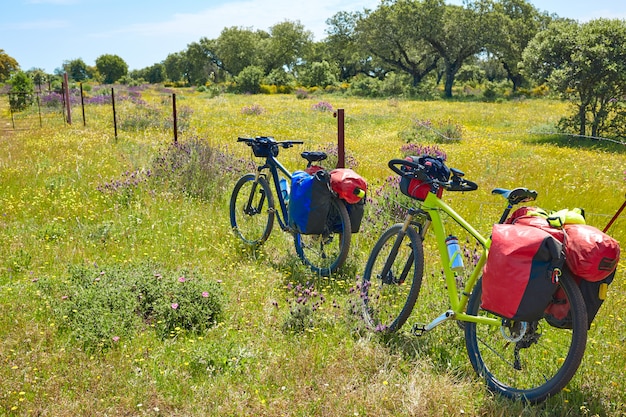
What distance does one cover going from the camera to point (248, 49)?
3024 inches

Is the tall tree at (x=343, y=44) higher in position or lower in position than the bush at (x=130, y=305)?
higher

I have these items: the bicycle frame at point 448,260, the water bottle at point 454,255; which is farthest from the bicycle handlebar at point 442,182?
the water bottle at point 454,255

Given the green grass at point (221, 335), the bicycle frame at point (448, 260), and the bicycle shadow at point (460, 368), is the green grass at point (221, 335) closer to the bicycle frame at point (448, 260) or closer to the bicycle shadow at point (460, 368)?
the bicycle shadow at point (460, 368)

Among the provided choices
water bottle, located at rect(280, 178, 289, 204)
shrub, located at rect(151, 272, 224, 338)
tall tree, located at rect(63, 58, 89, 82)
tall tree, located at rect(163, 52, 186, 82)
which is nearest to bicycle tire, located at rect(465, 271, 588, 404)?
shrub, located at rect(151, 272, 224, 338)

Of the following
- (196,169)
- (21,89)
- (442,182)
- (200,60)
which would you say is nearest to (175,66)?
(200,60)

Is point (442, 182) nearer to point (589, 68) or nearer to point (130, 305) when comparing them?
point (130, 305)

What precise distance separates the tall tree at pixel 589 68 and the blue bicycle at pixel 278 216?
46.7ft

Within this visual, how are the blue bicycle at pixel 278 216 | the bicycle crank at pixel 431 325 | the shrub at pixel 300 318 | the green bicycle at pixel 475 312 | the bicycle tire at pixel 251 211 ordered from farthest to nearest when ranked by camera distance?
the bicycle tire at pixel 251 211 → the blue bicycle at pixel 278 216 → the shrub at pixel 300 318 → the bicycle crank at pixel 431 325 → the green bicycle at pixel 475 312

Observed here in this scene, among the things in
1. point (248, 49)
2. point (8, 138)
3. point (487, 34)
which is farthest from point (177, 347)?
point (248, 49)

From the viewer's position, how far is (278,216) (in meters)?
5.76

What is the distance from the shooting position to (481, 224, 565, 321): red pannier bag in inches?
105

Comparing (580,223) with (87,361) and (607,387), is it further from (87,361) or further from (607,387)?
(87,361)

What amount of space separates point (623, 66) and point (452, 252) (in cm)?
1583

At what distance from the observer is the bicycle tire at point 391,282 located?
3859 mm
